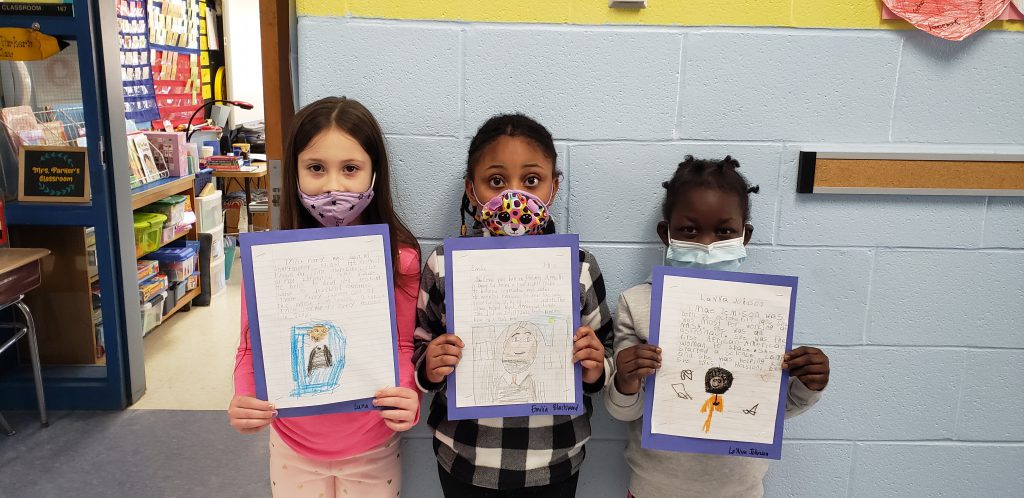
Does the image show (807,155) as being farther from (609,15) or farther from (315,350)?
(315,350)

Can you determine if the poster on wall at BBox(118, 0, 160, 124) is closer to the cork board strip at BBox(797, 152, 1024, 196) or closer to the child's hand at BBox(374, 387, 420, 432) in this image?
the child's hand at BBox(374, 387, 420, 432)

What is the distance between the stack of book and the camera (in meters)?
5.36

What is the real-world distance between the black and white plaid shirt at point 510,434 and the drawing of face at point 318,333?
0.20 meters

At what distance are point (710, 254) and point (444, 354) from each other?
0.57m

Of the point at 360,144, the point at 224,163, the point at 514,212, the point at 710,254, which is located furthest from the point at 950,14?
the point at 224,163

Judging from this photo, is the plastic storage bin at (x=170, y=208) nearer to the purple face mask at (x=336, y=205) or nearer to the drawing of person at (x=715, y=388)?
the purple face mask at (x=336, y=205)

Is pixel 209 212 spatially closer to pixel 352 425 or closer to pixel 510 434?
pixel 352 425

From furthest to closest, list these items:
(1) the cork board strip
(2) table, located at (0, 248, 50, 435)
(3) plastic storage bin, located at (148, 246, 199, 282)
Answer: (3) plastic storage bin, located at (148, 246, 199, 282), (2) table, located at (0, 248, 50, 435), (1) the cork board strip

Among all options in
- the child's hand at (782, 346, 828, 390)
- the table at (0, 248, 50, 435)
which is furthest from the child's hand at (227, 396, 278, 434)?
the table at (0, 248, 50, 435)

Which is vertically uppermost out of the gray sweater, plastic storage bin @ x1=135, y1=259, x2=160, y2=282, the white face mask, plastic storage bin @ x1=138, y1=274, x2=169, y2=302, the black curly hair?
the black curly hair

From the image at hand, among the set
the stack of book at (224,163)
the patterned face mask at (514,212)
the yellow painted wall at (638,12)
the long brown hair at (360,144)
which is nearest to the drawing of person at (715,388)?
the patterned face mask at (514,212)

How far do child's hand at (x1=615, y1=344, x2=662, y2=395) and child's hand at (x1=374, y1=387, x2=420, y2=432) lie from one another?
41cm

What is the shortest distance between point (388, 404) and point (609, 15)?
37.8 inches

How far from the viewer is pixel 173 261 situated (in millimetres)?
4246
